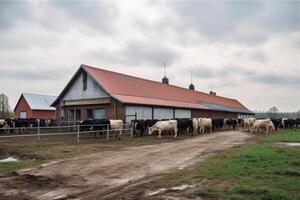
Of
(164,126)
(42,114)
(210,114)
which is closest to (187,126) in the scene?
(164,126)

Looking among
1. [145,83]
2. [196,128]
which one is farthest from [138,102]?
[145,83]

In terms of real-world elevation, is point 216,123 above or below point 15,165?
above

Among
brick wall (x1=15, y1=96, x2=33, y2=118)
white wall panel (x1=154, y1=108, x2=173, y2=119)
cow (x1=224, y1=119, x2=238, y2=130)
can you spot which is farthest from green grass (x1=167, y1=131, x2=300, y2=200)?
brick wall (x1=15, y1=96, x2=33, y2=118)

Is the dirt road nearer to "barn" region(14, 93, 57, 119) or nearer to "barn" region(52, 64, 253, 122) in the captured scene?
"barn" region(52, 64, 253, 122)

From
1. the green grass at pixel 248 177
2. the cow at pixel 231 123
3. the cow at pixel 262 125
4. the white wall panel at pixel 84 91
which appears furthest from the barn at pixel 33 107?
the green grass at pixel 248 177

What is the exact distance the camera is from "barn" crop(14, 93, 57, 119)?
185 feet

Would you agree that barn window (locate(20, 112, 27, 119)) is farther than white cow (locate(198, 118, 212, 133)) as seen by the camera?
Yes

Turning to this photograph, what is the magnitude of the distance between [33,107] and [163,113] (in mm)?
26258

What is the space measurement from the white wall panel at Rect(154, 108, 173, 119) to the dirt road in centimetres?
2141

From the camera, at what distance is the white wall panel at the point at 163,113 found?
120 ft

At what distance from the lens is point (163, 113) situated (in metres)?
38.0

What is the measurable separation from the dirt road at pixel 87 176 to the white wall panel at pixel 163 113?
2141cm

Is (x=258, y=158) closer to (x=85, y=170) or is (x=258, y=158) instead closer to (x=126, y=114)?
(x=85, y=170)

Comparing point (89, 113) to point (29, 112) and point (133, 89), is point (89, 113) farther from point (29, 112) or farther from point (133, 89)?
point (29, 112)
